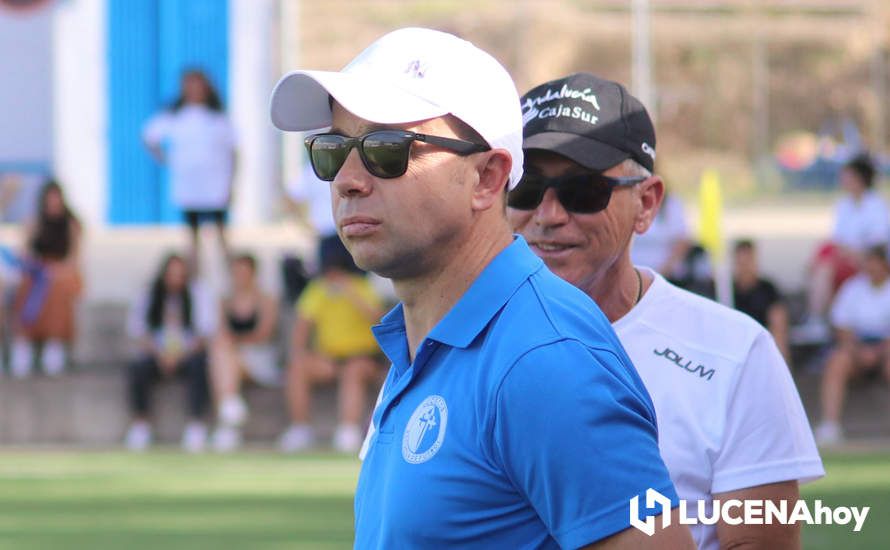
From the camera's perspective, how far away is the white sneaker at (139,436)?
1291 centimetres

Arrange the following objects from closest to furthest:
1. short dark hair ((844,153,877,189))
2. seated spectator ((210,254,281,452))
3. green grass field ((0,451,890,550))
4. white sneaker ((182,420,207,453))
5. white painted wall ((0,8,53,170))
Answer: green grass field ((0,451,890,550)), white sneaker ((182,420,207,453)), seated spectator ((210,254,281,452)), short dark hair ((844,153,877,189)), white painted wall ((0,8,53,170))

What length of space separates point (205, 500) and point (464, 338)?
7881 millimetres

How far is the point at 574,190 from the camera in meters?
3.62

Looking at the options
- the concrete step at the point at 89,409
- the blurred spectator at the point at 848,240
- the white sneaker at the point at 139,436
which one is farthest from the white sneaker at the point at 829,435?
the white sneaker at the point at 139,436

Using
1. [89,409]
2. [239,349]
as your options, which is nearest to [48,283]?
[89,409]

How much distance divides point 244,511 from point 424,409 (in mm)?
7358

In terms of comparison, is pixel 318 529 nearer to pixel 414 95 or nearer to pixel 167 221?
pixel 414 95

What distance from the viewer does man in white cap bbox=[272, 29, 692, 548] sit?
2320 millimetres

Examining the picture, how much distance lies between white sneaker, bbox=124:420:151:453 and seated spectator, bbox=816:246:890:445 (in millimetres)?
5488

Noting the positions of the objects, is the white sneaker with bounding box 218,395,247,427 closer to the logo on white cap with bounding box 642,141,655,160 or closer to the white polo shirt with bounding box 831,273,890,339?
the white polo shirt with bounding box 831,273,890,339

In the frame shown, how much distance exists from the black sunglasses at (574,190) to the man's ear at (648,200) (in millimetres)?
115

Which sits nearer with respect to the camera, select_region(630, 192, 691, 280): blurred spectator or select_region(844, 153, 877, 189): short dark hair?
select_region(630, 192, 691, 280): blurred spectator

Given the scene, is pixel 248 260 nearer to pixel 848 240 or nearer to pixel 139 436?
pixel 139 436

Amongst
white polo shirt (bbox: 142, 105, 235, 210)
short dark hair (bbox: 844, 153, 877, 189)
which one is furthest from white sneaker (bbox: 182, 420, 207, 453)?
short dark hair (bbox: 844, 153, 877, 189)
